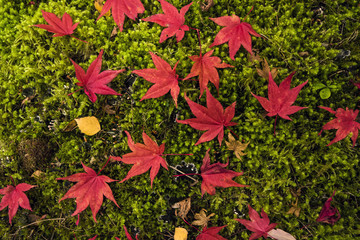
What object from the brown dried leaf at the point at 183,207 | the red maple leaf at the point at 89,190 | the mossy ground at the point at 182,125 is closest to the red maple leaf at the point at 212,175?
the mossy ground at the point at 182,125

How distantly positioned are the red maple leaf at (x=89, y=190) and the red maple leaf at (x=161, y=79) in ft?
2.64

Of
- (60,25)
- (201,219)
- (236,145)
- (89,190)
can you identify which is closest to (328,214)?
(236,145)

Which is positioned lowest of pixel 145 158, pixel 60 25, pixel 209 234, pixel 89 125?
pixel 209 234

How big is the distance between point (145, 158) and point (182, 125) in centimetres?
44

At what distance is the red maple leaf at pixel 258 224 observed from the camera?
180 centimetres

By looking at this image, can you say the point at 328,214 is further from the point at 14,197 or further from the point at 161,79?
the point at 14,197

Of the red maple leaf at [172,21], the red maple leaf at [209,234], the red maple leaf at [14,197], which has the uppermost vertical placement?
the red maple leaf at [172,21]

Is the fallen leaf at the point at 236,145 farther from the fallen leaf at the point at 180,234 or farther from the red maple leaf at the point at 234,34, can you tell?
the fallen leaf at the point at 180,234

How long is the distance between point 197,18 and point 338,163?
6.03 ft

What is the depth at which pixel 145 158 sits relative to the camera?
173 centimetres

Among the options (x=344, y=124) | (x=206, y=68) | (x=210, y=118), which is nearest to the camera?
(x=210, y=118)

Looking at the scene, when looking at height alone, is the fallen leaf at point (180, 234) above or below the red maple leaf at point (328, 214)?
above

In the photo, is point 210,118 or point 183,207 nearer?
point 210,118

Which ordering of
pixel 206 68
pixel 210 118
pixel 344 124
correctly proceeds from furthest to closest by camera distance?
1. pixel 344 124
2. pixel 206 68
3. pixel 210 118
